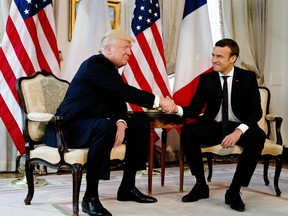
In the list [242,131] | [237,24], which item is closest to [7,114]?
[242,131]

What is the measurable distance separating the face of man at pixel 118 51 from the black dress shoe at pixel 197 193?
3.47ft

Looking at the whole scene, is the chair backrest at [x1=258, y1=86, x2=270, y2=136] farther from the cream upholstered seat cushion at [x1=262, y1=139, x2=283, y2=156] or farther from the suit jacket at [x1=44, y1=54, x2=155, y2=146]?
the suit jacket at [x1=44, y1=54, x2=155, y2=146]

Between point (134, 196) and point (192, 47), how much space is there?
2242mm

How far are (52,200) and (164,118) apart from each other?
3.41 feet

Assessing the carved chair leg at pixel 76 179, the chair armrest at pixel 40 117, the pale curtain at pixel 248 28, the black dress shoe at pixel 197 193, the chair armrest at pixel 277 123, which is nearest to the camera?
the carved chair leg at pixel 76 179

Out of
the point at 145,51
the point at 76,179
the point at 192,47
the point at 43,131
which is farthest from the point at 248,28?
the point at 76,179

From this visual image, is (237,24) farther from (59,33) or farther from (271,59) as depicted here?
(59,33)

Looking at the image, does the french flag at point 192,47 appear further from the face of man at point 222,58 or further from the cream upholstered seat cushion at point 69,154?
the cream upholstered seat cushion at point 69,154

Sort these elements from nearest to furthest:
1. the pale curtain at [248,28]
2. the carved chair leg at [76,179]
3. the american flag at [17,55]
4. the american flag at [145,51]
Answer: the carved chair leg at [76,179] < the american flag at [17,55] < the american flag at [145,51] < the pale curtain at [248,28]

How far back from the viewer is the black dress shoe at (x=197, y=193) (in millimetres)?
3305

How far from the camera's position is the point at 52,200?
3.29 m

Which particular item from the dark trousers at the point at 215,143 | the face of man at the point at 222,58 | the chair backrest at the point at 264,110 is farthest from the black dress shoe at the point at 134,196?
the chair backrest at the point at 264,110

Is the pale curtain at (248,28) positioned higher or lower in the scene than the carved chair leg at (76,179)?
higher

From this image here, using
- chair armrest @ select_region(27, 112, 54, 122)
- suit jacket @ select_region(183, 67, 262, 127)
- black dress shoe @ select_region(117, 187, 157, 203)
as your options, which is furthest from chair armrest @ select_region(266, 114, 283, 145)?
chair armrest @ select_region(27, 112, 54, 122)
